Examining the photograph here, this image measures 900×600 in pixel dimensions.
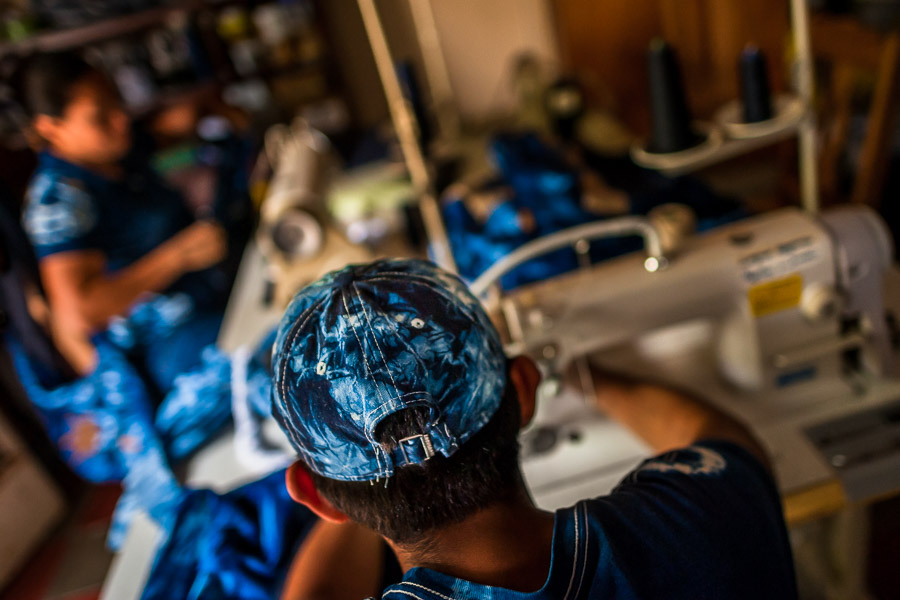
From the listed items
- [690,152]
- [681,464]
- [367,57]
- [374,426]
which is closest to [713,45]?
[367,57]

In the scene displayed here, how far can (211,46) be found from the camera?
3561mm

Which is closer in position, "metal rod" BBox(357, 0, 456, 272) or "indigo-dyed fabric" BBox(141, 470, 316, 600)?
"indigo-dyed fabric" BBox(141, 470, 316, 600)

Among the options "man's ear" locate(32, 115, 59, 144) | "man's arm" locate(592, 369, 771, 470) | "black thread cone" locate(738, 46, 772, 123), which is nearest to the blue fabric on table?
"man's ear" locate(32, 115, 59, 144)

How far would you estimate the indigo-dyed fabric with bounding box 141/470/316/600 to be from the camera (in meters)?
0.99

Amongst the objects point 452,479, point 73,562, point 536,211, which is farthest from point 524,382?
point 73,562

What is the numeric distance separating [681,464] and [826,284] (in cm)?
52

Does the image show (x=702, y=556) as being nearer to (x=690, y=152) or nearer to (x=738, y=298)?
(x=738, y=298)

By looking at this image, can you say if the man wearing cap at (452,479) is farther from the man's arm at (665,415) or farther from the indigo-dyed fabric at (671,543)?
the man's arm at (665,415)

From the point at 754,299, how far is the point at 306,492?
0.81 meters

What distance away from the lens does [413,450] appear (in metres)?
0.64

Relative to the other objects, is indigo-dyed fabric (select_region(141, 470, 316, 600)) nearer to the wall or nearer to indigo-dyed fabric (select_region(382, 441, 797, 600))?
indigo-dyed fabric (select_region(382, 441, 797, 600))

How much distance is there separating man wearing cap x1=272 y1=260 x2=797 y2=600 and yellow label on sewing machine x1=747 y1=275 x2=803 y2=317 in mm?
454

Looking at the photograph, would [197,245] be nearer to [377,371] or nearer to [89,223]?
[89,223]

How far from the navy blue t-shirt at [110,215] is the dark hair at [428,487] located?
1399mm
